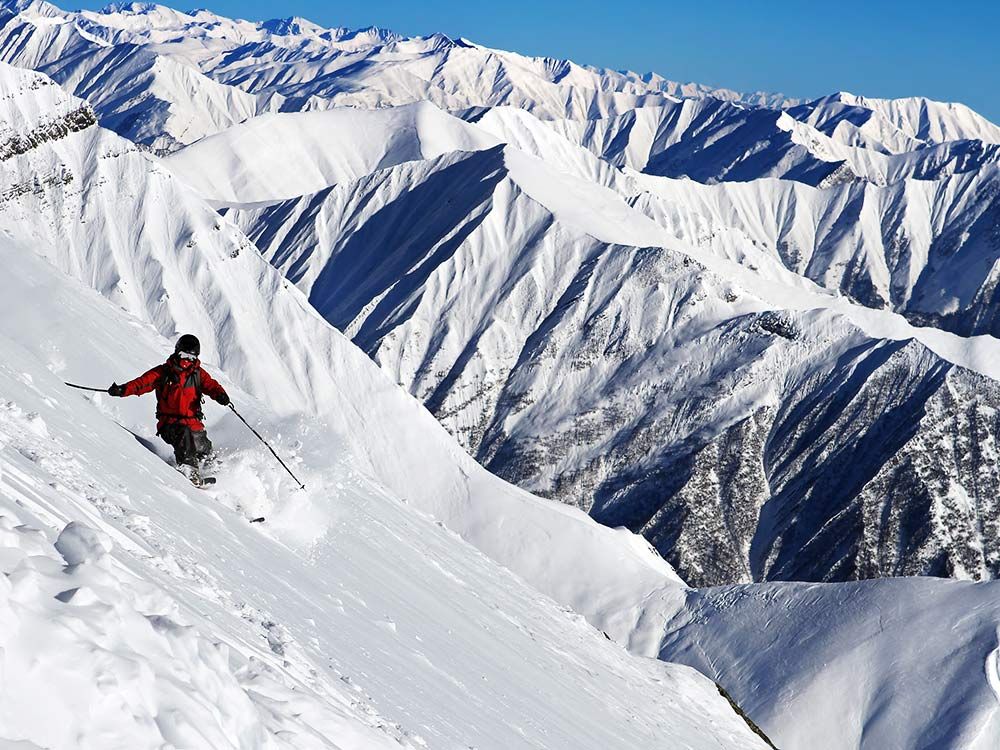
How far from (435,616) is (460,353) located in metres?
140

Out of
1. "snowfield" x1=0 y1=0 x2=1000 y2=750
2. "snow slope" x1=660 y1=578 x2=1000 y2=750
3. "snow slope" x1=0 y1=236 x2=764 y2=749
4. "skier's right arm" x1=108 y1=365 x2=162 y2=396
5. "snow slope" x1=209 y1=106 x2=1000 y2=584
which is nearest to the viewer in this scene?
"snow slope" x1=0 y1=236 x2=764 y2=749

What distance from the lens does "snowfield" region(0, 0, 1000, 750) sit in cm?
1016

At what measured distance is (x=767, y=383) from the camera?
144 m

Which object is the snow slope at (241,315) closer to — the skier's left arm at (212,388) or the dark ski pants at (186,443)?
the dark ski pants at (186,443)

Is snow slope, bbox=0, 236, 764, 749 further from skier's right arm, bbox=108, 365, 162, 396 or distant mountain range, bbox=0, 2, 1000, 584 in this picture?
distant mountain range, bbox=0, 2, 1000, 584

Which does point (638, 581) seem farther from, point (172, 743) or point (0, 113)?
point (172, 743)

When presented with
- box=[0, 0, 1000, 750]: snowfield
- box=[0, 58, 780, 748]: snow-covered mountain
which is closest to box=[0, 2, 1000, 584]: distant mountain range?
box=[0, 0, 1000, 750]: snowfield

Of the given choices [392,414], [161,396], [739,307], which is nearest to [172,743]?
[161,396]

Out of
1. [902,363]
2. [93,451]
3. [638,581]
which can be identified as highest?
[902,363]

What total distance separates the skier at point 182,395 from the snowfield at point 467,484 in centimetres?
48

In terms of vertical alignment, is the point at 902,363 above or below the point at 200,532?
above

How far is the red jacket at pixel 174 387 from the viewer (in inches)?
679

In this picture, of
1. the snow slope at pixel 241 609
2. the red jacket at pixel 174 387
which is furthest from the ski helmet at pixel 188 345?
the snow slope at pixel 241 609

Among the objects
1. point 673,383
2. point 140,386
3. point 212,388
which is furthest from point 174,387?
point 673,383
